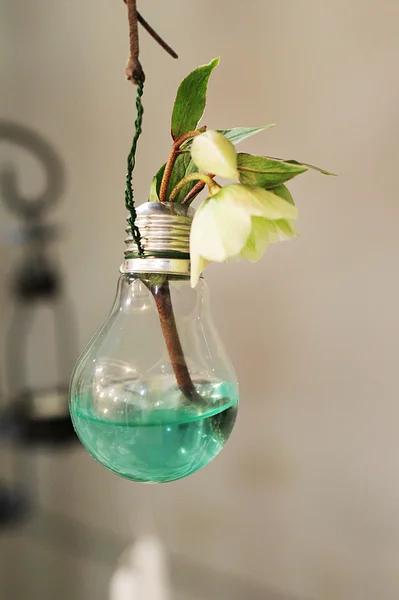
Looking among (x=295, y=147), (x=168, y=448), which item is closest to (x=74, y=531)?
(x=168, y=448)

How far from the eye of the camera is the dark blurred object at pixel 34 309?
0.96 meters

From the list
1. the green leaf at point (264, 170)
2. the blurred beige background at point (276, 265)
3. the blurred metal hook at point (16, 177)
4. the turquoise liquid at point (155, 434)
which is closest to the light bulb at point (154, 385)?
the turquoise liquid at point (155, 434)

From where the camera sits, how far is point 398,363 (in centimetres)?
87

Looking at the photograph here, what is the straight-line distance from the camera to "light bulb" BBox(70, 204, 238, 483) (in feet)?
1.41

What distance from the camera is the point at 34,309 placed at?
0.97 metres

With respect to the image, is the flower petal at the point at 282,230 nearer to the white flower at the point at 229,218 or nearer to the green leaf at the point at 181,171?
the white flower at the point at 229,218

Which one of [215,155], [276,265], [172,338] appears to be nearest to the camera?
[215,155]

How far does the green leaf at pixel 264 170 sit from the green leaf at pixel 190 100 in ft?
0.32

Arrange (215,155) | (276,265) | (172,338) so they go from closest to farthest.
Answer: (215,155) → (172,338) → (276,265)

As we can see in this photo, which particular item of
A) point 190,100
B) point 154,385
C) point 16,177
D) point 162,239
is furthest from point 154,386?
point 16,177

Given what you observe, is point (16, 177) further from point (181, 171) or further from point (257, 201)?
point (257, 201)

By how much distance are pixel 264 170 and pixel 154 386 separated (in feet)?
0.73

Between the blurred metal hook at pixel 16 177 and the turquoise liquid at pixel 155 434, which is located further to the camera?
the blurred metal hook at pixel 16 177

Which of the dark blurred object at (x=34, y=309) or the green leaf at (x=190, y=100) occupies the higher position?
the green leaf at (x=190, y=100)
